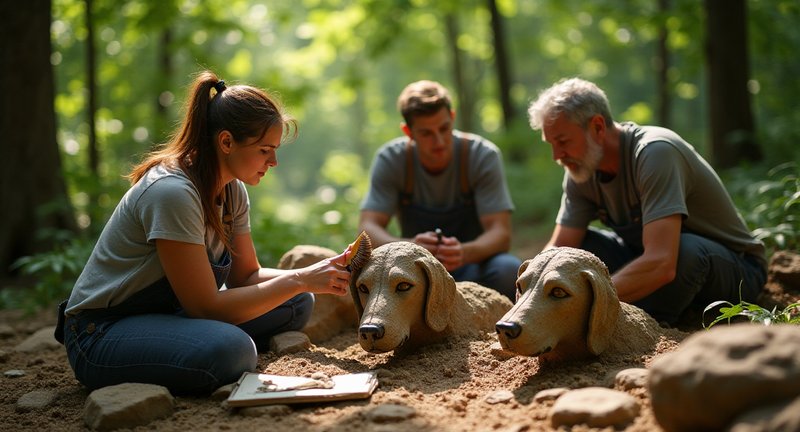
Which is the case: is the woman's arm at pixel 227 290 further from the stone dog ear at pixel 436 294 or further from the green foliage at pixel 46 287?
the green foliage at pixel 46 287

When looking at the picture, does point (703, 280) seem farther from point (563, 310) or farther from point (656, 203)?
point (563, 310)

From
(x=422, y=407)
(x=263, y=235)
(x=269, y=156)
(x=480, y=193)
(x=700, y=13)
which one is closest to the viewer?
(x=422, y=407)

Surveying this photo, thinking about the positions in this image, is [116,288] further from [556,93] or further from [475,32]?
[475,32]

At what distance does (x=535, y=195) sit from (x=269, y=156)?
901cm

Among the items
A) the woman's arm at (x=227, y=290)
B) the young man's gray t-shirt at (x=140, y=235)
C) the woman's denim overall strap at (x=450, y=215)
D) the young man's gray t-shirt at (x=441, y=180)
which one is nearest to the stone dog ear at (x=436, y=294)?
the woman's arm at (x=227, y=290)

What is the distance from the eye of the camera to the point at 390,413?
10.0ft

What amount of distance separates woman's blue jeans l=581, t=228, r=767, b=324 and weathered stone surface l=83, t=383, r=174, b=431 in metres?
2.95

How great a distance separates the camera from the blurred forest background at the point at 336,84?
25.5 ft

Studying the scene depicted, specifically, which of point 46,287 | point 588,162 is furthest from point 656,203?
point 46,287

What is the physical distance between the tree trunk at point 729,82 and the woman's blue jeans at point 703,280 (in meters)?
4.27

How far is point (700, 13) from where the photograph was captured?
10781mm

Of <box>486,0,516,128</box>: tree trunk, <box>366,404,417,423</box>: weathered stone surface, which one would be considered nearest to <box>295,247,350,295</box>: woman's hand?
<box>366,404,417,423</box>: weathered stone surface

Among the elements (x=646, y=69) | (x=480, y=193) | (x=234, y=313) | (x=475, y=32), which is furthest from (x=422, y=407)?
(x=646, y=69)

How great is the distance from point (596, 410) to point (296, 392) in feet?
4.58
